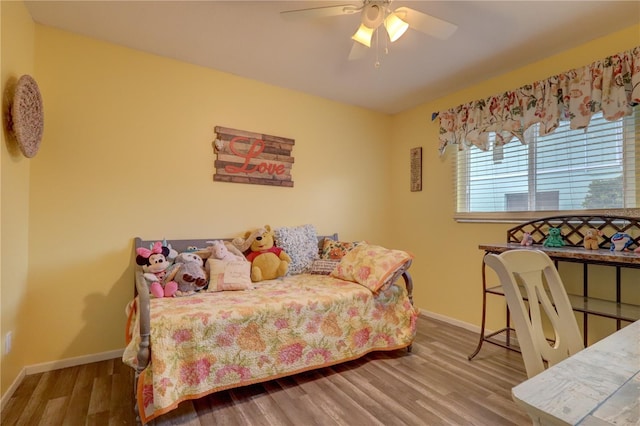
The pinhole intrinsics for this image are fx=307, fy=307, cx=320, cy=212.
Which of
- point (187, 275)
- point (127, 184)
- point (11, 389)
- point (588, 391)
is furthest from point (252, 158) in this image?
point (588, 391)

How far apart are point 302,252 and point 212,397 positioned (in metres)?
1.39

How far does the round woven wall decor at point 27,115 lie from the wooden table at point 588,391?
2605mm

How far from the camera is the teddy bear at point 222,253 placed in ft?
8.12

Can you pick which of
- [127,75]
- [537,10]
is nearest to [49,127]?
[127,75]

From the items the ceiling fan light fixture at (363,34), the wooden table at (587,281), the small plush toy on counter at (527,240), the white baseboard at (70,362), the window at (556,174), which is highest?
the ceiling fan light fixture at (363,34)

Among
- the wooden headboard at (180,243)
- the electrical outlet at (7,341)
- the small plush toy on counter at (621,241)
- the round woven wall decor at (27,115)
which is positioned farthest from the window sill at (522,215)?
the electrical outlet at (7,341)

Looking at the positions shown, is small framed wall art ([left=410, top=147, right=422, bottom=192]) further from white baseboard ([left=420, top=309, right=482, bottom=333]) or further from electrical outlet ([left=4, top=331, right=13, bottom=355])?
electrical outlet ([left=4, top=331, right=13, bottom=355])

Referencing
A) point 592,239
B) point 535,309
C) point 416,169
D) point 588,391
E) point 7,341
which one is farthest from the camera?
point 416,169

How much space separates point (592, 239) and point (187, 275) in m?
2.87

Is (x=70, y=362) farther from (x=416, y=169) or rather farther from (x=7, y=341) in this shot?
(x=416, y=169)

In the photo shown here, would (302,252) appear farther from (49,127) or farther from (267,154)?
(49,127)

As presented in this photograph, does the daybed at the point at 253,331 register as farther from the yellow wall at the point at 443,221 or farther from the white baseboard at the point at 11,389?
the yellow wall at the point at 443,221

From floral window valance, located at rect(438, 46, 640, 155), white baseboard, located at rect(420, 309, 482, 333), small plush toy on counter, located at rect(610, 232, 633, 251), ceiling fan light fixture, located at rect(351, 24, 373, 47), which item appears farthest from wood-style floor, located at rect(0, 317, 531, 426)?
ceiling fan light fixture, located at rect(351, 24, 373, 47)

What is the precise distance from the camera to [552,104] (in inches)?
95.5
